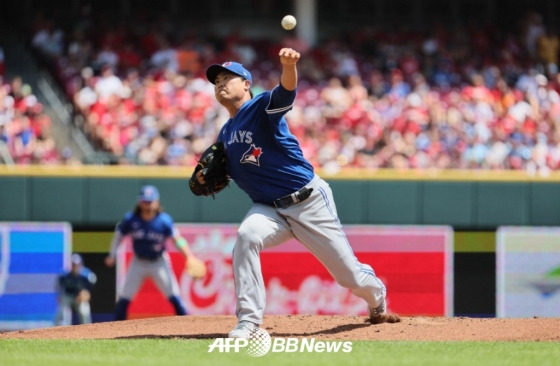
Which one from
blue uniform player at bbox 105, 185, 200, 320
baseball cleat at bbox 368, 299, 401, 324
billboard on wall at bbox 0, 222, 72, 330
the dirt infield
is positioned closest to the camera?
the dirt infield

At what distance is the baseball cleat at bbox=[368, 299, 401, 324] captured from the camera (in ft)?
24.4

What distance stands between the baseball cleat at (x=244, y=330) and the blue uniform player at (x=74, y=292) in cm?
606

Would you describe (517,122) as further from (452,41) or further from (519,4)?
(519,4)

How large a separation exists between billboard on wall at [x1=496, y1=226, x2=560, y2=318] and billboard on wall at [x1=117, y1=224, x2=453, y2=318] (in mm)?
666

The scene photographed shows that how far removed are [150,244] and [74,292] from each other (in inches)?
74.5

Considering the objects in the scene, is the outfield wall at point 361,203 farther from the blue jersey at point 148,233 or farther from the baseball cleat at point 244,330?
the baseball cleat at point 244,330

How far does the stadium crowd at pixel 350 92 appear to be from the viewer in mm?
13938

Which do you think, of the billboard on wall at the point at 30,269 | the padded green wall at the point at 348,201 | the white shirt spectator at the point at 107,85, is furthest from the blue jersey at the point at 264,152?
the white shirt spectator at the point at 107,85

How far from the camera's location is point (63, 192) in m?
12.5

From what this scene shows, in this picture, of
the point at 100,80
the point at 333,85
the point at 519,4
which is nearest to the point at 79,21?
the point at 100,80

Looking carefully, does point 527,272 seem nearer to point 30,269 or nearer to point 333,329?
point 30,269

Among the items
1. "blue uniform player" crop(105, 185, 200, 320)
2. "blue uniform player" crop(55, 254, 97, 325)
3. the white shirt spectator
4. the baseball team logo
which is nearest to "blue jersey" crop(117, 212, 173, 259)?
"blue uniform player" crop(105, 185, 200, 320)

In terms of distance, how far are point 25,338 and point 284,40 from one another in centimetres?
1134

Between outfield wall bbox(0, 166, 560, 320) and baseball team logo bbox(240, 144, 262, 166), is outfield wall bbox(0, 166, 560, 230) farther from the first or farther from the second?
baseball team logo bbox(240, 144, 262, 166)
